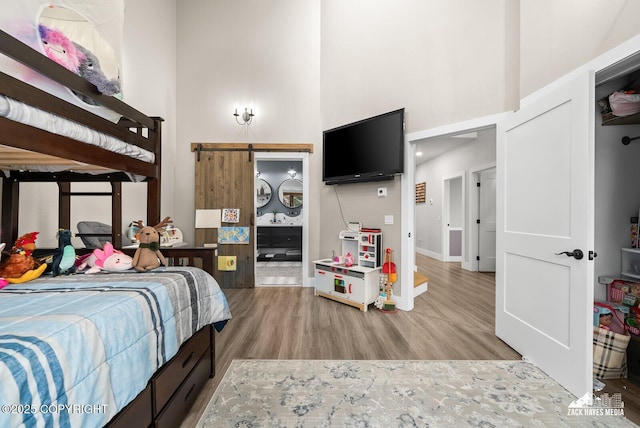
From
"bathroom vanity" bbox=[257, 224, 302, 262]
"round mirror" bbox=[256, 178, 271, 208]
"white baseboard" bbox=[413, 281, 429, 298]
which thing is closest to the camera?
"white baseboard" bbox=[413, 281, 429, 298]

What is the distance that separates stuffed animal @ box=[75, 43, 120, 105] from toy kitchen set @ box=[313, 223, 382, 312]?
2.64m

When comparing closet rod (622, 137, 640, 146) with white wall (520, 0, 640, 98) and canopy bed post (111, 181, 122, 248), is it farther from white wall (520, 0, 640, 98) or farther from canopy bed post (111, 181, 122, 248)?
canopy bed post (111, 181, 122, 248)

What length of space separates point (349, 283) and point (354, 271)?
164 mm

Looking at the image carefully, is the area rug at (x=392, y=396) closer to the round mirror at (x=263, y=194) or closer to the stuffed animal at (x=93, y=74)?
the stuffed animal at (x=93, y=74)

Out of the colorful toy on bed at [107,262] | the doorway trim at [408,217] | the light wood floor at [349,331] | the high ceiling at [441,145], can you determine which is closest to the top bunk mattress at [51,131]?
the colorful toy on bed at [107,262]

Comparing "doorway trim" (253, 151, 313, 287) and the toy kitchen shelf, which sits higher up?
"doorway trim" (253, 151, 313, 287)

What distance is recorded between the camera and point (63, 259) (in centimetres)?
146

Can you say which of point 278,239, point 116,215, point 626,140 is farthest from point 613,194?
point 278,239

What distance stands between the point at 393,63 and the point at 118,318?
3530 millimetres

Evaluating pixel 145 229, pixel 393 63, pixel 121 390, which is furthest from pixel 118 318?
pixel 393 63

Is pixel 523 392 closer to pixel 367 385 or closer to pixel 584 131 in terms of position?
pixel 367 385

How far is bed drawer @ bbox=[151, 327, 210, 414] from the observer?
3.75 feet

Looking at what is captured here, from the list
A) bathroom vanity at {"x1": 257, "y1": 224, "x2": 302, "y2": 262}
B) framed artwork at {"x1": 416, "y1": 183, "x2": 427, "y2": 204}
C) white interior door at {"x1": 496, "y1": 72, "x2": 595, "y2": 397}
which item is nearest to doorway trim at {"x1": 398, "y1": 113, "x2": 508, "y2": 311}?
white interior door at {"x1": 496, "y1": 72, "x2": 595, "y2": 397}

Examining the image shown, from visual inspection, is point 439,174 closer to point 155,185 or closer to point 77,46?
point 155,185
